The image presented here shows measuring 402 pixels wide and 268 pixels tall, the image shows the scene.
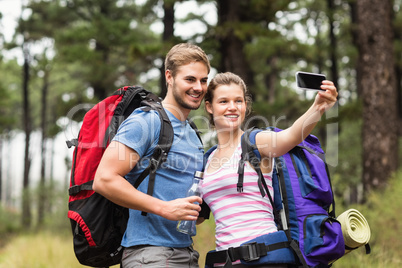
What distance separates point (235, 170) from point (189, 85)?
26.0 inches

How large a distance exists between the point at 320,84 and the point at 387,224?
5318 mm

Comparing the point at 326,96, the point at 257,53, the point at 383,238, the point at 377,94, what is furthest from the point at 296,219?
the point at 257,53

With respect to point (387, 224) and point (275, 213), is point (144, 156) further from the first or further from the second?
point (387, 224)

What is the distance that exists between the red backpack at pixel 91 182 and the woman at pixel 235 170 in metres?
0.39

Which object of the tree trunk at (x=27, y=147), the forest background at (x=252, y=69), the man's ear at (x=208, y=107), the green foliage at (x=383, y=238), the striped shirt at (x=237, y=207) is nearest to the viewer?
the striped shirt at (x=237, y=207)

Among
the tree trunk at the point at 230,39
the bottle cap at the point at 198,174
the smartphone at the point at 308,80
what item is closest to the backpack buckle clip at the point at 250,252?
the bottle cap at the point at 198,174

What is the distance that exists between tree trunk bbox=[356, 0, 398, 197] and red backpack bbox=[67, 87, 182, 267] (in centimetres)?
746

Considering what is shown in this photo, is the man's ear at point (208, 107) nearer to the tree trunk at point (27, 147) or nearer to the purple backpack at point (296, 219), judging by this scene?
the purple backpack at point (296, 219)

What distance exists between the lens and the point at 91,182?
8.70ft

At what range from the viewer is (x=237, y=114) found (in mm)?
2766

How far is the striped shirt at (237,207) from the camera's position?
8.20ft

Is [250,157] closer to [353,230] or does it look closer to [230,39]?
[353,230]

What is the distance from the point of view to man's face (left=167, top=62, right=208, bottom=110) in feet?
9.09

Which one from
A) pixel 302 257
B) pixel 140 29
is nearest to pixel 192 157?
pixel 302 257
